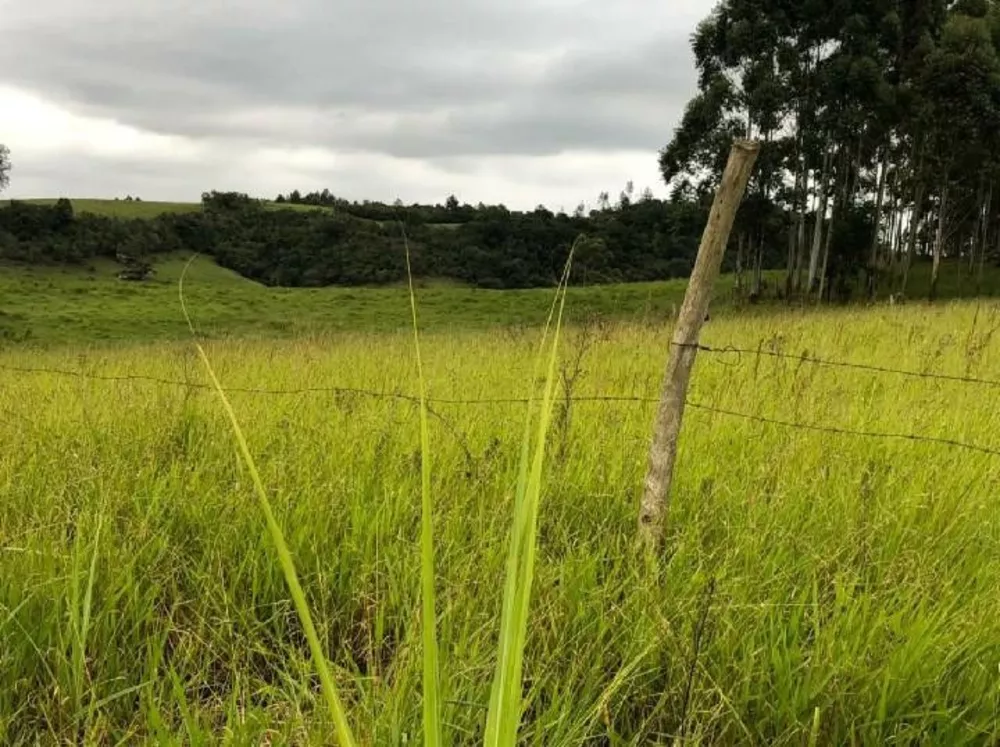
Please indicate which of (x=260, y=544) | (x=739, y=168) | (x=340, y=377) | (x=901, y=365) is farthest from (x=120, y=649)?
(x=901, y=365)

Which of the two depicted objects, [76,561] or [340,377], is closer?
[76,561]

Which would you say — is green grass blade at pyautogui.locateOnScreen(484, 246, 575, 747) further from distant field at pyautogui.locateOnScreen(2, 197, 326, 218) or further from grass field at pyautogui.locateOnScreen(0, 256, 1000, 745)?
distant field at pyautogui.locateOnScreen(2, 197, 326, 218)

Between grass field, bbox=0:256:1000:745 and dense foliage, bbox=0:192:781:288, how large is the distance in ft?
76.8

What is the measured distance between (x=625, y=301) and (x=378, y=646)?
103ft

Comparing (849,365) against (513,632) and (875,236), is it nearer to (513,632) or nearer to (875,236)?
(513,632)

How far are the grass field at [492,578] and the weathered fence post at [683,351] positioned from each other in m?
0.16

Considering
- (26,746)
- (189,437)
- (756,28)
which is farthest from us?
(756,28)

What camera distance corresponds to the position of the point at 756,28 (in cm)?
2456

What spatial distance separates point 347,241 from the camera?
42.2 meters

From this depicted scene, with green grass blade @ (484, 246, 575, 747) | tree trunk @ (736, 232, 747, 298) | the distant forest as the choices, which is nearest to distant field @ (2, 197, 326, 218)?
the distant forest

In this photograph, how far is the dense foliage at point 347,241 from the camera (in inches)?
1441

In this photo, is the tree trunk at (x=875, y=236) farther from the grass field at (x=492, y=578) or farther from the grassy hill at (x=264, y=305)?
the grass field at (x=492, y=578)

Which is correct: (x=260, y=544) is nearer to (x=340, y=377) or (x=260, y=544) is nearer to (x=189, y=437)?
(x=189, y=437)

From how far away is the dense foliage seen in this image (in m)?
36.6
